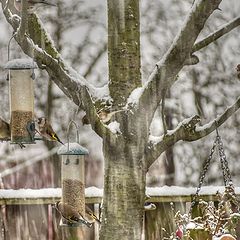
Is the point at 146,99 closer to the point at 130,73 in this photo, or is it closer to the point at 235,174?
the point at 130,73

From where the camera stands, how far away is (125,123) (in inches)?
148

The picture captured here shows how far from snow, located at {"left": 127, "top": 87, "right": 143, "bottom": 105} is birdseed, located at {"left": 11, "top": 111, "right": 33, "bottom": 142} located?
52cm

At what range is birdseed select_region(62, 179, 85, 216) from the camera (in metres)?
3.97

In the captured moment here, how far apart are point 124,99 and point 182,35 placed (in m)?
0.44

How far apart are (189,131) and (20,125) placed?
828 mm

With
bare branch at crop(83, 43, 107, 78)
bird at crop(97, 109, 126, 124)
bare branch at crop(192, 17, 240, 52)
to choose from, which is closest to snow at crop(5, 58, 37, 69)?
bird at crop(97, 109, 126, 124)

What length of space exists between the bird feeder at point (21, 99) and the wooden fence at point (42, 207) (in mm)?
1202

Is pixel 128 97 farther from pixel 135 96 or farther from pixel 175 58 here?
pixel 175 58

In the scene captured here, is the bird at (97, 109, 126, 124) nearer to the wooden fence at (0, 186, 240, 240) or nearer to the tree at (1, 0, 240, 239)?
the tree at (1, 0, 240, 239)

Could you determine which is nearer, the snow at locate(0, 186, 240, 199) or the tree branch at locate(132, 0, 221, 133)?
the tree branch at locate(132, 0, 221, 133)

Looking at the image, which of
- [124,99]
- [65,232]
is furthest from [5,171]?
[124,99]

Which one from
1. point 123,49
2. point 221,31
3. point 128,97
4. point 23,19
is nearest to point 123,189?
point 128,97

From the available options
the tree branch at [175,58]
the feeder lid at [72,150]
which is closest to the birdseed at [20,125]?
the feeder lid at [72,150]

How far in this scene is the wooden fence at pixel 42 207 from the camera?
5.04m
